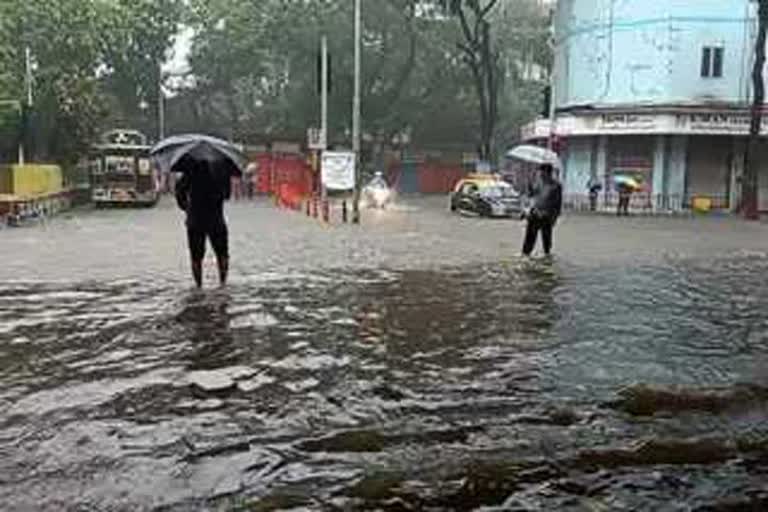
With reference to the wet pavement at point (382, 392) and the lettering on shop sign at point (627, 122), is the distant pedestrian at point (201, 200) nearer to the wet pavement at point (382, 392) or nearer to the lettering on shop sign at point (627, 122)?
the wet pavement at point (382, 392)

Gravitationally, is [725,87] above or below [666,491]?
above

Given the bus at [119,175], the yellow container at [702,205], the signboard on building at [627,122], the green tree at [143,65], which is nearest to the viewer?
the signboard on building at [627,122]

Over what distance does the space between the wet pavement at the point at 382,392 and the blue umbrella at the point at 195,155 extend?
152 cm

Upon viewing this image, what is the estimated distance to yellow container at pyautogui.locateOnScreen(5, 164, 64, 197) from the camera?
3584 cm

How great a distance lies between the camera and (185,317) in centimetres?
1104

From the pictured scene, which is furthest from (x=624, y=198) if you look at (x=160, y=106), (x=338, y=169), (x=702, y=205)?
(x=160, y=106)

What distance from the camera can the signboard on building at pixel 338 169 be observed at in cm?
3559

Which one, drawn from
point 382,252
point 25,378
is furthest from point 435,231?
point 25,378

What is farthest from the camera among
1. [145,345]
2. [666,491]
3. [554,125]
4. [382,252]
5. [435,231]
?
[554,125]

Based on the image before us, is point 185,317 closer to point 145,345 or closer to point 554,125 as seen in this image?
point 145,345

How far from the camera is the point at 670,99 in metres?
44.6

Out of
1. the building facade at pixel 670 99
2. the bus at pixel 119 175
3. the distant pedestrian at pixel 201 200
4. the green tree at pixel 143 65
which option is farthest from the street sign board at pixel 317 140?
the distant pedestrian at pixel 201 200

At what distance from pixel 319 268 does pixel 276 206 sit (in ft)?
91.0

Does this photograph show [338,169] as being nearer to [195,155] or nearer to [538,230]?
[538,230]
